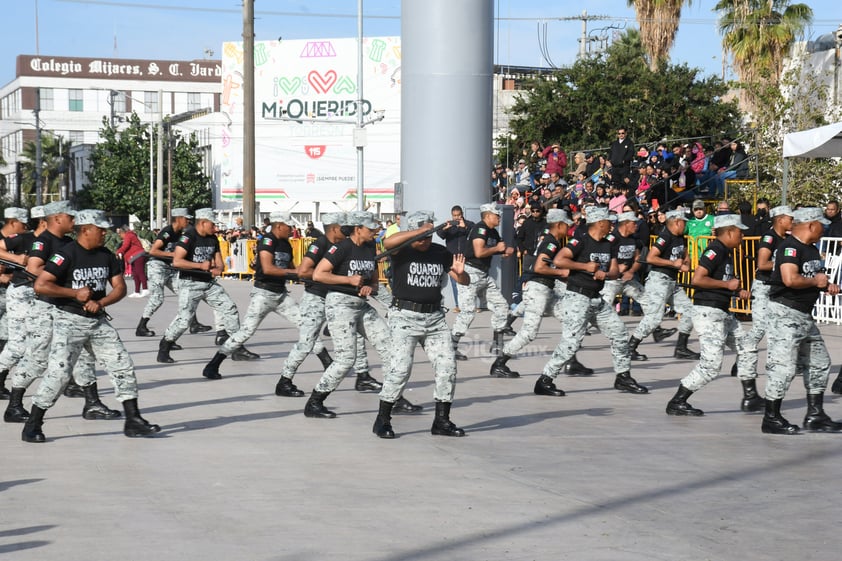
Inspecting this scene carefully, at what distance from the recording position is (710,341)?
10.3 m

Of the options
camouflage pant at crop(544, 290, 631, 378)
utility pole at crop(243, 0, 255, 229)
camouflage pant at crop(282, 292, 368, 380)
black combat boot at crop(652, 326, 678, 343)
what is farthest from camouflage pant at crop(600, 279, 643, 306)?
utility pole at crop(243, 0, 255, 229)

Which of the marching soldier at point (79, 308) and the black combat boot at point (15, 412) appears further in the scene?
the black combat boot at point (15, 412)

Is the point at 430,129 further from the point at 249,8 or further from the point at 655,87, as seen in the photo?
the point at 655,87

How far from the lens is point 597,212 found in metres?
11.4

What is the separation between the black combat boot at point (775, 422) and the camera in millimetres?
9539

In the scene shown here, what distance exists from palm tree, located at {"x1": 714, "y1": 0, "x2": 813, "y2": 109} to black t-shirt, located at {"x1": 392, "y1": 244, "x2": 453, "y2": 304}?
84.0 ft

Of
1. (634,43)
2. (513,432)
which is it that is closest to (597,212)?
(513,432)

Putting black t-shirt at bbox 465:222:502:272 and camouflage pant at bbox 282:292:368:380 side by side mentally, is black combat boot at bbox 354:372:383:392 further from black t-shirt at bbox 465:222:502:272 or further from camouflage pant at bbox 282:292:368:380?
black t-shirt at bbox 465:222:502:272

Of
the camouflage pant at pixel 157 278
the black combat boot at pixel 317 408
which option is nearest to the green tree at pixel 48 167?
the camouflage pant at pixel 157 278

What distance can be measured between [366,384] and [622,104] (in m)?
26.8

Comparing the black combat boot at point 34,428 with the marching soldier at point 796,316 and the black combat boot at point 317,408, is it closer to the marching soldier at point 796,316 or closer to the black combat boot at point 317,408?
the black combat boot at point 317,408

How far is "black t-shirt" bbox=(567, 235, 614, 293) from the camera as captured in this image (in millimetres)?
11430

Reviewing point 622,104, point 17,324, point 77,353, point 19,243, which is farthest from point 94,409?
point 622,104

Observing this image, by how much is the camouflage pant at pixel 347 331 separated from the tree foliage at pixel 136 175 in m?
59.2
